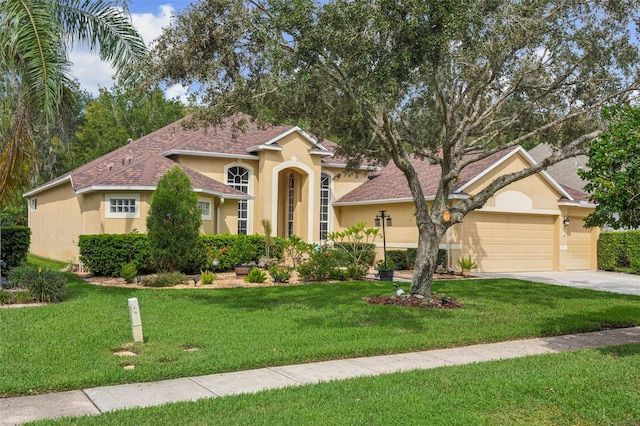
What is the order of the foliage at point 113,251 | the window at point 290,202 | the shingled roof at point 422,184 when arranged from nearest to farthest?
the foliage at point 113,251
the shingled roof at point 422,184
the window at point 290,202

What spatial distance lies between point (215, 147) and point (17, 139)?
12001 mm

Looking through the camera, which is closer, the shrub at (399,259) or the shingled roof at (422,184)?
the shingled roof at (422,184)

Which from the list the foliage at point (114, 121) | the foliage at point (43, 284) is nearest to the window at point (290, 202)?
the foliage at point (114, 121)

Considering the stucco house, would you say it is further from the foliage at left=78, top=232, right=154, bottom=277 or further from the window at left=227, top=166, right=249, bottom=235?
the foliage at left=78, top=232, right=154, bottom=277

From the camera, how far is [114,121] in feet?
128

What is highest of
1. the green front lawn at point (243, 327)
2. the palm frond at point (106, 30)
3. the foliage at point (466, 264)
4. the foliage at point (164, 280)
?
the palm frond at point (106, 30)

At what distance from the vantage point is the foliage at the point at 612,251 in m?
23.4

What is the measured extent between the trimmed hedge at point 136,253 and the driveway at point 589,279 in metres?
8.86

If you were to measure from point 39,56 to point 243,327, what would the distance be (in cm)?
651

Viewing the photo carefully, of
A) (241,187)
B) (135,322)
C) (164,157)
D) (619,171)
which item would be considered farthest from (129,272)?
(619,171)

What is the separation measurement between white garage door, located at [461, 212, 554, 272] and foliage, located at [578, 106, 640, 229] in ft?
44.9

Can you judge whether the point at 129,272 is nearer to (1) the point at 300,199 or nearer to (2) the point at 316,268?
(2) the point at 316,268

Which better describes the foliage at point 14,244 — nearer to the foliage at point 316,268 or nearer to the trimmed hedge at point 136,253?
the trimmed hedge at point 136,253

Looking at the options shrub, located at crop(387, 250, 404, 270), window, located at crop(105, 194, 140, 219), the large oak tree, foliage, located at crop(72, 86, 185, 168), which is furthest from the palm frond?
foliage, located at crop(72, 86, 185, 168)
